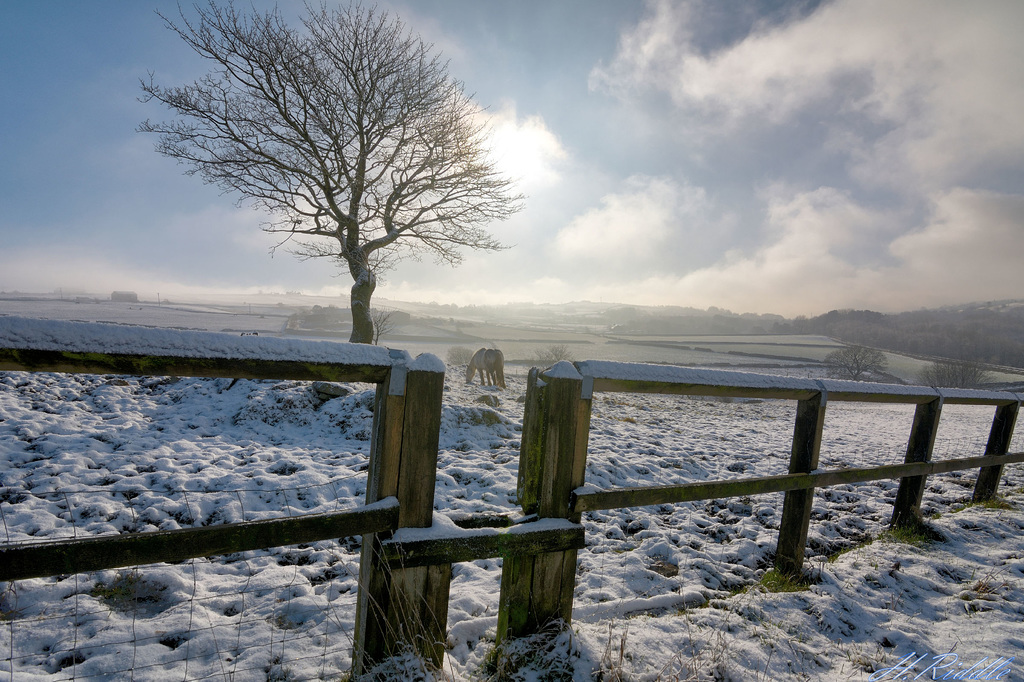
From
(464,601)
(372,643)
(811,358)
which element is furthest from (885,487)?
(811,358)

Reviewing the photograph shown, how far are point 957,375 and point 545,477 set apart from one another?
1992 inches

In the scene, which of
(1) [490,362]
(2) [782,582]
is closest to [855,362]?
(1) [490,362]

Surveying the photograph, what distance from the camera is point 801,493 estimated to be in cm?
306

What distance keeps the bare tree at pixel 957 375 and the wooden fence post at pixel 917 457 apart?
42669mm

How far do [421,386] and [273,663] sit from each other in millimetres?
1714

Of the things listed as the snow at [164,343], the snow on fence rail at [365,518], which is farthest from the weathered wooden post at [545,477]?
the snow at [164,343]

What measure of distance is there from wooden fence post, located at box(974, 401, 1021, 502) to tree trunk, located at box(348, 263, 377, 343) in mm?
12266

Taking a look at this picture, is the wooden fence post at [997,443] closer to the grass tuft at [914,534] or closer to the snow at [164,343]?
the grass tuft at [914,534]

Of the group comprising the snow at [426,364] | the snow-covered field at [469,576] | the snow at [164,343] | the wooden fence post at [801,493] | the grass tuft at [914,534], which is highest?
the snow at [164,343]

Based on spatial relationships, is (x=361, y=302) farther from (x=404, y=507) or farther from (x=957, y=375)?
(x=957, y=375)

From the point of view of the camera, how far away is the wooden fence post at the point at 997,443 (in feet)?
14.5

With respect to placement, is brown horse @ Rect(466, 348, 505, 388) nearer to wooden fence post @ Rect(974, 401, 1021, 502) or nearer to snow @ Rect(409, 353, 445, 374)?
wooden fence post @ Rect(974, 401, 1021, 502)

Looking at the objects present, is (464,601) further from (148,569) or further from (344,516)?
(148,569)

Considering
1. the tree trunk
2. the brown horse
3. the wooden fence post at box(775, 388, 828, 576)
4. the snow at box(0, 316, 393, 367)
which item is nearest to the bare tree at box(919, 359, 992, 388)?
the brown horse
